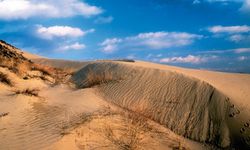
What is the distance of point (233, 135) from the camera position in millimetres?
8969

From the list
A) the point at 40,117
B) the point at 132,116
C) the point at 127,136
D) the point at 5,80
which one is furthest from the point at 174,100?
the point at 5,80

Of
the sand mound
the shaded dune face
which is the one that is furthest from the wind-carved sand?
the sand mound

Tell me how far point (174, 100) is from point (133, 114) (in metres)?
2.36

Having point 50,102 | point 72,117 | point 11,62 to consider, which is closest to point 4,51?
point 11,62

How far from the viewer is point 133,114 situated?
9180mm

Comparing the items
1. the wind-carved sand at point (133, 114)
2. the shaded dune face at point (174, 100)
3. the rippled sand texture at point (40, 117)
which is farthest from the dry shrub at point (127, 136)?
the shaded dune face at point (174, 100)

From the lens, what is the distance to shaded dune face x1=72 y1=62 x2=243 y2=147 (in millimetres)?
9312

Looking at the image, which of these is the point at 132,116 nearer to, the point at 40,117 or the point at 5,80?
the point at 40,117

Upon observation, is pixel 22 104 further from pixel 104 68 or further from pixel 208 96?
pixel 104 68

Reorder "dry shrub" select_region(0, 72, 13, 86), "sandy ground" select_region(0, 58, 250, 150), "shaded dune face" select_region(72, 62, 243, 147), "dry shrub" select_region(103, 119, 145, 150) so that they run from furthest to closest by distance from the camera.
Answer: "dry shrub" select_region(0, 72, 13, 86), "shaded dune face" select_region(72, 62, 243, 147), "sandy ground" select_region(0, 58, 250, 150), "dry shrub" select_region(103, 119, 145, 150)

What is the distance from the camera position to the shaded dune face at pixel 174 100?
9.31 m

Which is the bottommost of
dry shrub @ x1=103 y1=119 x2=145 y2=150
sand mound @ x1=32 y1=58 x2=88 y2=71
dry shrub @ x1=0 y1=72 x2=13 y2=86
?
dry shrub @ x1=103 y1=119 x2=145 y2=150

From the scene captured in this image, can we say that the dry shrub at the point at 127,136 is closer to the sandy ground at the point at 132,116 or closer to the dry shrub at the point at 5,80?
the sandy ground at the point at 132,116

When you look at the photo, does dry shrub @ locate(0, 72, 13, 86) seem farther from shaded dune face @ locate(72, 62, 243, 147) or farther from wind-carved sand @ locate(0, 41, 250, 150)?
shaded dune face @ locate(72, 62, 243, 147)
